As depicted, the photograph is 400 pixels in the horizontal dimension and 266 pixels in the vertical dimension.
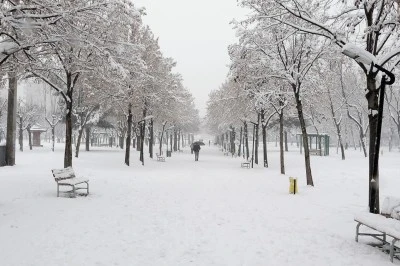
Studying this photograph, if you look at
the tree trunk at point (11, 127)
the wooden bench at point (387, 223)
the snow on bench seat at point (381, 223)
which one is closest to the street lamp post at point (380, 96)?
the wooden bench at point (387, 223)

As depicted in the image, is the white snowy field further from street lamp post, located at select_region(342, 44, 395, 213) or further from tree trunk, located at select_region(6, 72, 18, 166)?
tree trunk, located at select_region(6, 72, 18, 166)

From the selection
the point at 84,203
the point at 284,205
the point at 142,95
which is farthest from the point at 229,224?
the point at 142,95

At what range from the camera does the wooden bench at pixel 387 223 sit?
6000 mm

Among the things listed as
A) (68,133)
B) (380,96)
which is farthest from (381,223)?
(68,133)

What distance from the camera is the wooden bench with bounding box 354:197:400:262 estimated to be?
6000 mm

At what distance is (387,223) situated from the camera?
648cm

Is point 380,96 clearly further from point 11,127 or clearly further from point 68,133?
point 11,127

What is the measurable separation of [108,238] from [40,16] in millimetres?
4871

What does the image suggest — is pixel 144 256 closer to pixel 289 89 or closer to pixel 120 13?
pixel 120 13

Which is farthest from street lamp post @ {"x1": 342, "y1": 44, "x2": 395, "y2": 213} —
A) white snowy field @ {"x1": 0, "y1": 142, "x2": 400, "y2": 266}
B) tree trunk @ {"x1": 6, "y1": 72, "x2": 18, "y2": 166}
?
tree trunk @ {"x1": 6, "y1": 72, "x2": 18, "y2": 166}

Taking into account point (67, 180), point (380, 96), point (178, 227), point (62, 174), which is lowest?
point (178, 227)

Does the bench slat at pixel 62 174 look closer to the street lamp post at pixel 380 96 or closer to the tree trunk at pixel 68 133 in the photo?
the tree trunk at pixel 68 133

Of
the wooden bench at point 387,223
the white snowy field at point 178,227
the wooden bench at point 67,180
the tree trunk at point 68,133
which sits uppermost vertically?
the tree trunk at point 68,133

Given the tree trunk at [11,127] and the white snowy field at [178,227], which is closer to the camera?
the white snowy field at [178,227]
